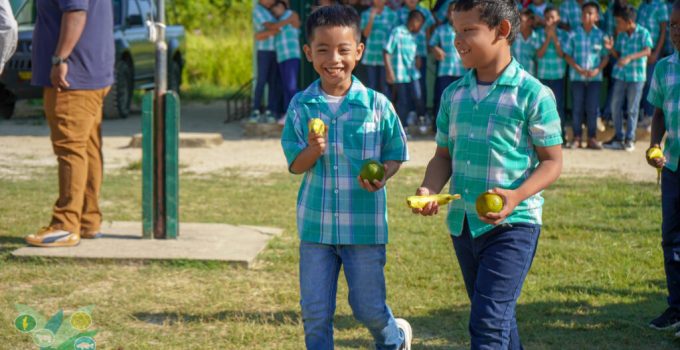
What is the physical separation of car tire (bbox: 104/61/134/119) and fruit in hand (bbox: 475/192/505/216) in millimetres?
12512

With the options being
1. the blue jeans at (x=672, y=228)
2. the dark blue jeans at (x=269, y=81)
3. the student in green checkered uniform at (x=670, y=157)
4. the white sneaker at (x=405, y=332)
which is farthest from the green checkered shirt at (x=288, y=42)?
the white sneaker at (x=405, y=332)

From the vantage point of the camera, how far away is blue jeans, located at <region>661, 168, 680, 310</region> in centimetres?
514

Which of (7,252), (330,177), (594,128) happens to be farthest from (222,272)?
(594,128)

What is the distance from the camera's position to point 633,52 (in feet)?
42.3

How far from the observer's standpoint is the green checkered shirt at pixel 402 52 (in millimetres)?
13914

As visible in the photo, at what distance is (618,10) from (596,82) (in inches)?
36.6

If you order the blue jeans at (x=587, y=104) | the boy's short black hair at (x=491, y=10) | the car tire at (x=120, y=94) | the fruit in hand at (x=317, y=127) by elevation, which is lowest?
the car tire at (x=120, y=94)

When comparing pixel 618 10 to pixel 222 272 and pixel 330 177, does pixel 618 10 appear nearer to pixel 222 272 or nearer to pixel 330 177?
pixel 222 272

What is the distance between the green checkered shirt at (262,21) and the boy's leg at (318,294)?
1033 cm

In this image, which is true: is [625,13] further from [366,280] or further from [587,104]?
[366,280]

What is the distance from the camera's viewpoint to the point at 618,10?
519 inches

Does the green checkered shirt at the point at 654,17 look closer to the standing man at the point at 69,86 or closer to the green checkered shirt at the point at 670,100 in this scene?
the standing man at the point at 69,86

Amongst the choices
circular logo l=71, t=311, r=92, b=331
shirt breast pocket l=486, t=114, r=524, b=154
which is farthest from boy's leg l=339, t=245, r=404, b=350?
circular logo l=71, t=311, r=92, b=331

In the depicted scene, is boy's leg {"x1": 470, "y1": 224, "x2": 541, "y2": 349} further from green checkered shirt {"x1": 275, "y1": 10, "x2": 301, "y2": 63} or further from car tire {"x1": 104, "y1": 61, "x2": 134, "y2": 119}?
car tire {"x1": 104, "y1": 61, "x2": 134, "y2": 119}
